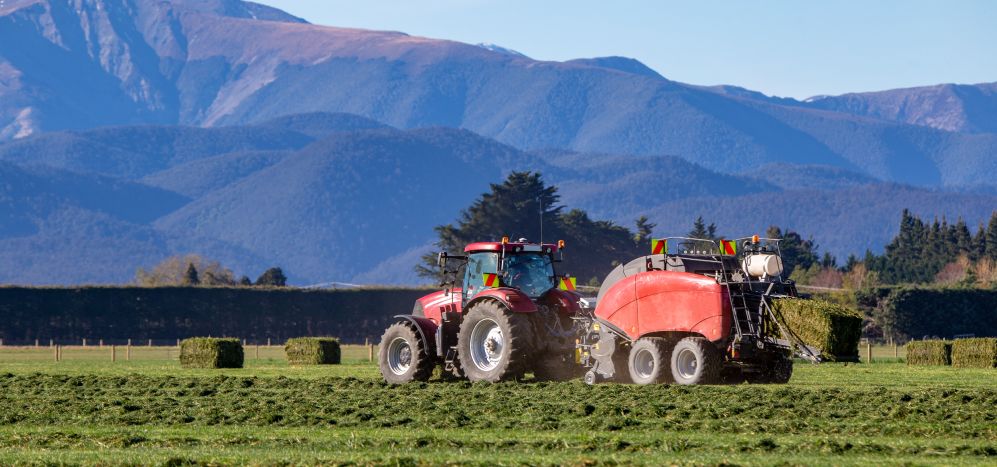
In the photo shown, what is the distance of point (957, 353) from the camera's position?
159 ft

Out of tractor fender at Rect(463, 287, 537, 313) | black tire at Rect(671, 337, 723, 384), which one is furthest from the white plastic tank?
tractor fender at Rect(463, 287, 537, 313)

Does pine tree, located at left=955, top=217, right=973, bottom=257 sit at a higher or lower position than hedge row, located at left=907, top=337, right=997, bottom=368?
higher

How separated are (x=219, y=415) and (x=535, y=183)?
112m

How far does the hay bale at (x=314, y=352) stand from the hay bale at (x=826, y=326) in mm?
26012

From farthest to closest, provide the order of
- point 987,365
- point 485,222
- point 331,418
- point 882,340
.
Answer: point 485,222
point 882,340
point 987,365
point 331,418

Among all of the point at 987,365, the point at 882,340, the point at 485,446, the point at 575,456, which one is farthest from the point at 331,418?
the point at 882,340

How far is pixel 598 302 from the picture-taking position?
32844 millimetres

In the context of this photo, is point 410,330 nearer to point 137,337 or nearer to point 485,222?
point 137,337

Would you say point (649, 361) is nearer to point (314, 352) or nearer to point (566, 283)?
point (566, 283)

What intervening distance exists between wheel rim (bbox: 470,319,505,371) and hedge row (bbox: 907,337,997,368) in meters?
20.9

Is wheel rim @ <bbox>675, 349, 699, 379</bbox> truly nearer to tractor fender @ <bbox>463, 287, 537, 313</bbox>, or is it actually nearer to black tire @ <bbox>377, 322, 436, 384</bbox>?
tractor fender @ <bbox>463, 287, 537, 313</bbox>

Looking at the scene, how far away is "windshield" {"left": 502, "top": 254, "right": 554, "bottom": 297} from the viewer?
32.7 m

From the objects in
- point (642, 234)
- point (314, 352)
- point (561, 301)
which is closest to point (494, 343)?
point (561, 301)

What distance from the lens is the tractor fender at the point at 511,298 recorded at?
31.0 meters
